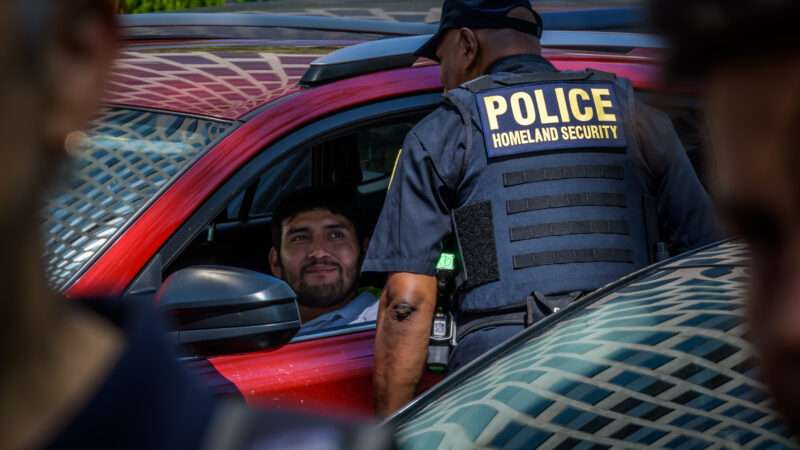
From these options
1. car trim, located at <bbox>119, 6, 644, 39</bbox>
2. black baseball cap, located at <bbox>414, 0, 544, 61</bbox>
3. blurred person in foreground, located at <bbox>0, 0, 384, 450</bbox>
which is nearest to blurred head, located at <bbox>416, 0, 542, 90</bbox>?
black baseball cap, located at <bbox>414, 0, 544, 61</bbox>

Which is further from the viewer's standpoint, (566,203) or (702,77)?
(566,203)

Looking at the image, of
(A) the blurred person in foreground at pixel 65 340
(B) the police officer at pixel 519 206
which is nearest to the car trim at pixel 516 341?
(B) the police officer at pixel 519 206

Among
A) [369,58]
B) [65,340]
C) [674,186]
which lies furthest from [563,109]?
[65,340]

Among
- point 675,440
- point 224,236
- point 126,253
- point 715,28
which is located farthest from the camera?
point 224,236

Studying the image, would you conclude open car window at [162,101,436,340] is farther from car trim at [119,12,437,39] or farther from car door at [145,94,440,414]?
car trim at [119,12,437,39]

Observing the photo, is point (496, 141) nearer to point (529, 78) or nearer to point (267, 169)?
point (529, 78)

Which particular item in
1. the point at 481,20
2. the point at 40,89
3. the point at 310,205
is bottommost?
the point at 310,205

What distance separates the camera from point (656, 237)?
3520mm

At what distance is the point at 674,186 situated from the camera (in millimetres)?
3537

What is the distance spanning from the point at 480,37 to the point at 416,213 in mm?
620

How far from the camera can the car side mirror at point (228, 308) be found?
3.07 m

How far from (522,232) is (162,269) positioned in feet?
2.64

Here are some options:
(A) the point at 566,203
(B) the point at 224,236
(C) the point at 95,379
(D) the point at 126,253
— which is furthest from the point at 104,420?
(B) the point at 224,236

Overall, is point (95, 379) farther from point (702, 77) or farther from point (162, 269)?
point (162, 269)
